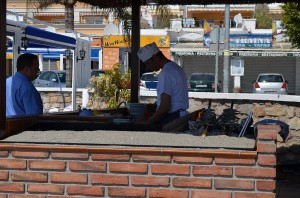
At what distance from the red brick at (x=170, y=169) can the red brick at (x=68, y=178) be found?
0.47 m

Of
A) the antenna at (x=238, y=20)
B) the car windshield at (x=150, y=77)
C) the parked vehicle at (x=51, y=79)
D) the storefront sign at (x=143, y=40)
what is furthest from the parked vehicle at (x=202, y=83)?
the antenna at (x=238, y=20)

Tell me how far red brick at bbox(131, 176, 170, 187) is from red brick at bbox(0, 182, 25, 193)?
761 millimetres

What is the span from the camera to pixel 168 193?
13.7 feet

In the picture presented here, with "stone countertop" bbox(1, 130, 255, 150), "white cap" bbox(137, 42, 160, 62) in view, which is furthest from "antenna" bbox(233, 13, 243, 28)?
"stone countertop" bbox(1, 130, 255, 150)

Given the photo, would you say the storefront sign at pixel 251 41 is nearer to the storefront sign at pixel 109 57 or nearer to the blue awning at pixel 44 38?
the storefront sign at pixel 109 57

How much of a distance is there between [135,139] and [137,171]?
34 centimetres

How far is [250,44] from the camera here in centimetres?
4478

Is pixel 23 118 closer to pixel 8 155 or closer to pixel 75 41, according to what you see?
pixel 8 155

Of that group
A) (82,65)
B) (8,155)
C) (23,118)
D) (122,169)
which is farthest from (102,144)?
(82,65)

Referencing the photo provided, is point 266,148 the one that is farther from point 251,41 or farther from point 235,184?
point 251,41

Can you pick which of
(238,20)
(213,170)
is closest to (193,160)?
(213,170)

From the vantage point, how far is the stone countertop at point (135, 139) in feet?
14.1

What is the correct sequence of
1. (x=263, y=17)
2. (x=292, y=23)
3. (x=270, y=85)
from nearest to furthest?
(x=292, y=23)
(x=270, y=85)
(x=263, y=17)

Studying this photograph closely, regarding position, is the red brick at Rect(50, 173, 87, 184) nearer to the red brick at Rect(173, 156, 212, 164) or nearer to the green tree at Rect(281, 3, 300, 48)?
the red brick at Rect(173, 156, 212, 164)
